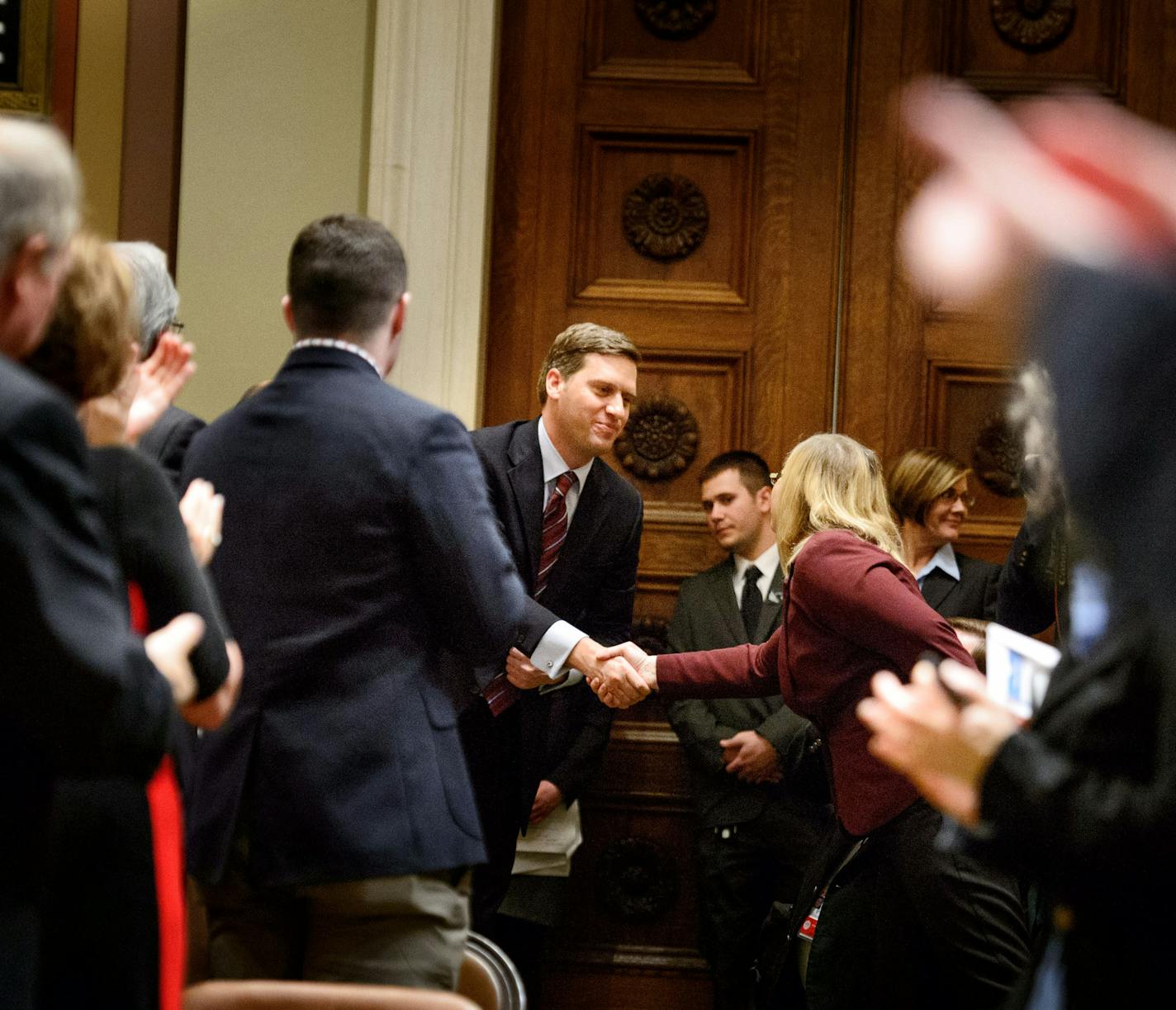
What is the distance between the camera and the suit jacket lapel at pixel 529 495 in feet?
12.4

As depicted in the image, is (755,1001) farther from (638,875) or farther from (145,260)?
(145,260)

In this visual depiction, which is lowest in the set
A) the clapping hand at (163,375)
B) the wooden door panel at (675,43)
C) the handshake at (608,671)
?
the handshake at (608,671)

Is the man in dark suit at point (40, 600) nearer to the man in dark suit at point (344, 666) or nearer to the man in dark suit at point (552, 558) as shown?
the man in dark suit at point (344, 666)

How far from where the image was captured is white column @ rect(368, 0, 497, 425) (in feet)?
12.9

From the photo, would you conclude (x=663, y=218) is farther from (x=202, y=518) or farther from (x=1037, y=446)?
(x=202, y=518)

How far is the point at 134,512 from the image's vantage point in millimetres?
1680

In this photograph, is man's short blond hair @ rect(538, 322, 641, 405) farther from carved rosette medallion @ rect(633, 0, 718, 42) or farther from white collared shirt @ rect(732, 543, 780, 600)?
carved rosette medallion @ rect(633, 0, 718, 42)

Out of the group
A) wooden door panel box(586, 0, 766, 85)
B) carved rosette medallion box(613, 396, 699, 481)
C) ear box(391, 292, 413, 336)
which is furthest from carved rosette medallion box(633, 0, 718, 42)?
ear box(391, 292, 413, 336)

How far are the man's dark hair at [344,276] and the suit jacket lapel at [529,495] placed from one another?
1.48 metres

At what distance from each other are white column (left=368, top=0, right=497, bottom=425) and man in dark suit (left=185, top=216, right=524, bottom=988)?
1699 mm

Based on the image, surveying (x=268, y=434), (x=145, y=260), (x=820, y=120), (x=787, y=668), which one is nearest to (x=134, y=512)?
(x=268, y=434)

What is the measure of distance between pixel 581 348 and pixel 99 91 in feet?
4.97

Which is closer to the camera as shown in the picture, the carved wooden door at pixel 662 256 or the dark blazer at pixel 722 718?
the dark blazer at pixel 722 718

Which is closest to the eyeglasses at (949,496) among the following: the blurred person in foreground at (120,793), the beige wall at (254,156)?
the beige wall at (254,156)
